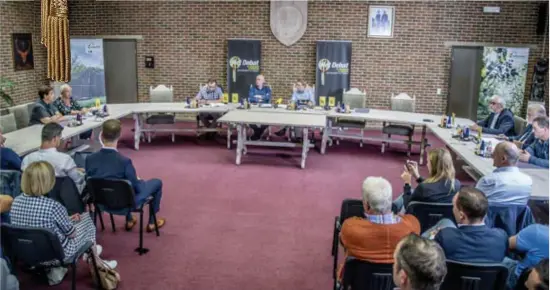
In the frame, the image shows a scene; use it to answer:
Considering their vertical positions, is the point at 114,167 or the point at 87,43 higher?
the point at 87,43

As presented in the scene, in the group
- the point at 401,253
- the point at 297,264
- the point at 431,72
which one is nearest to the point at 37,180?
the point at 297,264

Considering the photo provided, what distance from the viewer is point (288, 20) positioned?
11.2 meters

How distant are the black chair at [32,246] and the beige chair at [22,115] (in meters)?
4.47

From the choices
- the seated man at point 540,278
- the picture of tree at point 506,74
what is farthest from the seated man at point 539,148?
the picture of tree at point 506,74

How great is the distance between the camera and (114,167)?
468cm

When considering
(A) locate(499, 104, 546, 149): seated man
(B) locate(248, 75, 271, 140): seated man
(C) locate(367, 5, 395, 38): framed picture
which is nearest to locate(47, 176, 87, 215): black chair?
(A) locate(499, 104, 546, 149): seated man

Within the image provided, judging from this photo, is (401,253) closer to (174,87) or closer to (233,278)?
(233,278)

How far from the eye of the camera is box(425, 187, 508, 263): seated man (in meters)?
3.07

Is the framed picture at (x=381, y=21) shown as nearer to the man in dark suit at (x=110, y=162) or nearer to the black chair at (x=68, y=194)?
the man in dark suit at (x=110, y=162)

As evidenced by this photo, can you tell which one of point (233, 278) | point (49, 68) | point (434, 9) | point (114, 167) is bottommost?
point (233, 278)

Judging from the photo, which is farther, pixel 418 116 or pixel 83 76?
pixel 83 76

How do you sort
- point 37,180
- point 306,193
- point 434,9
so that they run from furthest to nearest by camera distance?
1. point 434,9
2. point 306,193
3. point 37,180

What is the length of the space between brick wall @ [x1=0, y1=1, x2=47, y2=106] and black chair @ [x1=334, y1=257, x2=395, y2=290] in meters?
9.30

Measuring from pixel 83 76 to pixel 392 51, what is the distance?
6.73 meters
